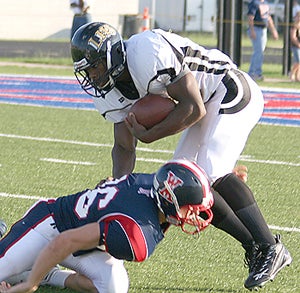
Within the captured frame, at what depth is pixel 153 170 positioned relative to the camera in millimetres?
7191

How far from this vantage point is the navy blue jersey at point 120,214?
12.8ft

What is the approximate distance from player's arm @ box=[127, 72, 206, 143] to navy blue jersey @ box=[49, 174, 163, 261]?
1.07 feet

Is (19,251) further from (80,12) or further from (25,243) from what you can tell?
(80,12)

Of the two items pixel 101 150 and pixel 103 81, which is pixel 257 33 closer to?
pixel 101 150

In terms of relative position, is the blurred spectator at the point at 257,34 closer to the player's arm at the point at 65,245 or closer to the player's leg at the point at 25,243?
the player's leg at the point at 25,243

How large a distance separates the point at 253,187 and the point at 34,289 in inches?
113

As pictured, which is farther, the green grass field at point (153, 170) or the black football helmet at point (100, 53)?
the green grass field at point (153, 170)

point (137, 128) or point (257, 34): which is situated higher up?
point (137, 128)

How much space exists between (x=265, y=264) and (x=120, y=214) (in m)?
0.82

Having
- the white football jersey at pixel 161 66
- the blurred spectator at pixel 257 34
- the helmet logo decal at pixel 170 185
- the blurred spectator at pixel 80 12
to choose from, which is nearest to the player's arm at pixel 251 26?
the blurred spectator at pixel 257 34

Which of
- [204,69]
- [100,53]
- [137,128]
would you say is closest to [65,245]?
[137,128]

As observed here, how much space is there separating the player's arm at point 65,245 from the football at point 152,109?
2.37 feet

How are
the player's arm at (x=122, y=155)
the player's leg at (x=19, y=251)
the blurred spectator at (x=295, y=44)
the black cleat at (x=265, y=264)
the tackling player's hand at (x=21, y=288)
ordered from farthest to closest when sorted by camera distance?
the blurred spectator at (x=295, y=44) → the player's arm at (x=122, y=155) → the black cleat at (x=265, y=264) → the player's leg at (x=19, y=251) → the tackling player's hand at (x=21, y=288)

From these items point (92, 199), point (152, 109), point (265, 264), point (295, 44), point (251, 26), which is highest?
point (152, 109)
